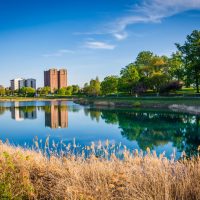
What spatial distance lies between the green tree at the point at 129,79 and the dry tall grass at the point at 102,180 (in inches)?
2827

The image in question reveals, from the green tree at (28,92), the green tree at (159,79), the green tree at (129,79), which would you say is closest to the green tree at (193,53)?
the green tree at (159,79)

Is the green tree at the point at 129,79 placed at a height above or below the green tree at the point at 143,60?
below

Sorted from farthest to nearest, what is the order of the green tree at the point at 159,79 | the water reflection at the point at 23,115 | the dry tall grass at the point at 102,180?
the green tree at the point at 159,79 → the water reflection at the point at 23,115 → the dry tall grass at the point at 102,180

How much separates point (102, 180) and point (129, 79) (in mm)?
74803

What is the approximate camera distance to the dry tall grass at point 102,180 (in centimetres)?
571

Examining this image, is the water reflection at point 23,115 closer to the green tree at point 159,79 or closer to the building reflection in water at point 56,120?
the building reflection in water at point 56,120

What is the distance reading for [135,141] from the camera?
21.8 m

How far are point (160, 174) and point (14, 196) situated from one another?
10.7ft

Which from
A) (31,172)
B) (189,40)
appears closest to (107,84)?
(189,40)

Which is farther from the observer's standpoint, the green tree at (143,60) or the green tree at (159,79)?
the green tree at (143,60)

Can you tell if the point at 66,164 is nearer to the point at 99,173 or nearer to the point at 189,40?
the point at 99,173

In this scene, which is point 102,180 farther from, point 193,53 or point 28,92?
point 28,92

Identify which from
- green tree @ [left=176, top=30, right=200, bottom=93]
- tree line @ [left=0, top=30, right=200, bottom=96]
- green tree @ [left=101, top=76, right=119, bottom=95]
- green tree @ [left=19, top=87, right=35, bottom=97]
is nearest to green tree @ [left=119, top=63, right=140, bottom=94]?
tree line @ [left=0, top=30, right=200, bottom=96]

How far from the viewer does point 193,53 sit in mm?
58500
